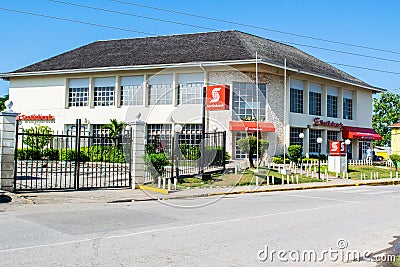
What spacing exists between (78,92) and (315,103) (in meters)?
21.0

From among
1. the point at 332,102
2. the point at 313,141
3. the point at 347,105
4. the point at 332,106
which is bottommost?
the point at 313,141

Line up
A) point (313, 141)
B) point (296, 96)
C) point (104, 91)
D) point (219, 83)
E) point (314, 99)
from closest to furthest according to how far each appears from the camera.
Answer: point (219, 83), point (296, 96), point (104, 91), point (313, 141), point (314, 99)

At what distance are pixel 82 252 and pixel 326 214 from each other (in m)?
7.52

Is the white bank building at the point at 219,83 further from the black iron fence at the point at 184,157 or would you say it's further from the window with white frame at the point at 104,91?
the black iron fence at the point at 184,157

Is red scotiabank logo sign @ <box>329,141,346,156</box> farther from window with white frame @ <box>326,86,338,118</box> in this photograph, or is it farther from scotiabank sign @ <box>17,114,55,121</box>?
scotiabank sign @ <box>17,114,55,121</box>

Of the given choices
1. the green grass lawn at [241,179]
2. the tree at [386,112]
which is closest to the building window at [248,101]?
the green grass lawn at [241,179]

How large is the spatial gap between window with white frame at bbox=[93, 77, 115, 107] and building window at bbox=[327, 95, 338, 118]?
770 inches

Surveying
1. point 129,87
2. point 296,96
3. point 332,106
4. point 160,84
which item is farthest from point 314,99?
point 129,87

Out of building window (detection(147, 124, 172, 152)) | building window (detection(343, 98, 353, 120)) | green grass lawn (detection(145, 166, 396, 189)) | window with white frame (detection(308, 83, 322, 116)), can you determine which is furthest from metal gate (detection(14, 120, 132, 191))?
building window (detection(343, 98, 353, 120))

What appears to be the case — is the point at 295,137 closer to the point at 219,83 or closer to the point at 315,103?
the point at 315,103

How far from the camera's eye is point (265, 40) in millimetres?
43531

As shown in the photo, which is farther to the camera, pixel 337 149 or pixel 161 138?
pixel 337 149

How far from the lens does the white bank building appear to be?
34250mm

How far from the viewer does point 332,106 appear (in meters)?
42.4
